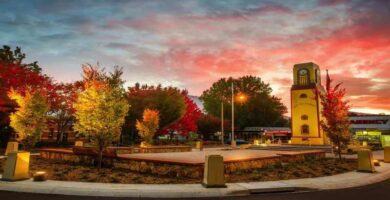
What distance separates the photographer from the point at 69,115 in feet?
147

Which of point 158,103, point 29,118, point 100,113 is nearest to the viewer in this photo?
point 100,113

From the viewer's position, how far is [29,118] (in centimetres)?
2109

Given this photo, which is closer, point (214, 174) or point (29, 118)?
point (214, 174)

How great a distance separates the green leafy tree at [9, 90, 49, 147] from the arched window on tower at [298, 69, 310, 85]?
1774 inches

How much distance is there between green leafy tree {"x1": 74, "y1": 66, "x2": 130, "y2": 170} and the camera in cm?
1692

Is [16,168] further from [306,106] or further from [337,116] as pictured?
[306,106]

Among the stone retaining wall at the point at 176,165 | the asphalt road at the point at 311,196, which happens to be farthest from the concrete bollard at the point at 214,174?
the stone retaining wall at the point at 176,165

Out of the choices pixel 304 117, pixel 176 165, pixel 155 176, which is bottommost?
pixel 155 176

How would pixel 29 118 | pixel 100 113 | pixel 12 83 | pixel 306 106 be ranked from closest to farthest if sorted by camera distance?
1. pixel 100 113
2. pixel 29 118
3. pixel 12 83
4. pixel 306 106

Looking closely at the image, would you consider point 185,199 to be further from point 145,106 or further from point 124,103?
point 145,106

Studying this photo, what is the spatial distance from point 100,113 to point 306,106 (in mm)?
44627

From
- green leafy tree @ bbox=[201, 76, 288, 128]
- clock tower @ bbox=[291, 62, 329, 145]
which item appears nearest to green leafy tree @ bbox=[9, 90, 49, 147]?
clock tower @ bbox=[291, 62, 329, 145]

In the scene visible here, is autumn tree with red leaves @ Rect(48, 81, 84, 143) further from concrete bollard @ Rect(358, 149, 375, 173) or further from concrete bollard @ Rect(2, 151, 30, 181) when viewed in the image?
concrete bollard @ Rect(358, 149, 375, 173)

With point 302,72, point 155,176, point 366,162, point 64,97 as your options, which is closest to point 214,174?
point 155,176
